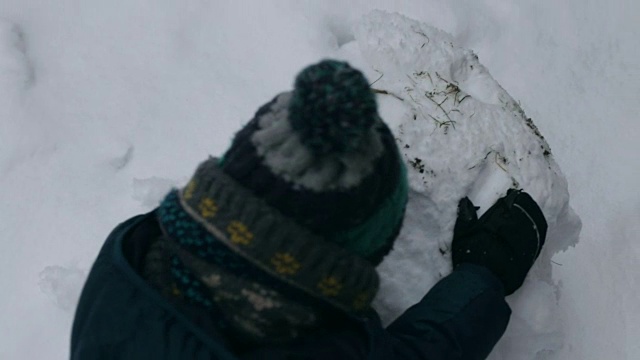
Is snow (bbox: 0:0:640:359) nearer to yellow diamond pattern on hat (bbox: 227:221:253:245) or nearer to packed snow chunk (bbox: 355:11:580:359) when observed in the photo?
packed snow chunk (bbox: 355:11:580:359)

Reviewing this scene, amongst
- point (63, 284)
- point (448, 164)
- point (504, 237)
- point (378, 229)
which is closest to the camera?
point (378, 229)

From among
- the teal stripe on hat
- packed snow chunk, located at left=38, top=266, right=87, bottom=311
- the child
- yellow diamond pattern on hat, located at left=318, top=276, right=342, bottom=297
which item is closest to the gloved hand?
the child

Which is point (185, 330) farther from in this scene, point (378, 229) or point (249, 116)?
point (249, 116)

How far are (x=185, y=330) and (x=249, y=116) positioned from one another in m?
1.21

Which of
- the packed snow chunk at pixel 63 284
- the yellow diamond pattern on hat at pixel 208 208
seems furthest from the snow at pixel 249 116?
the yellow diamond pattern on hat at pixel 208 208

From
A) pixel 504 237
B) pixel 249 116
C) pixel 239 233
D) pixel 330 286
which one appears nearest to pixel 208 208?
pixel 239 233

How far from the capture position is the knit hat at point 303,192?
0.99 m

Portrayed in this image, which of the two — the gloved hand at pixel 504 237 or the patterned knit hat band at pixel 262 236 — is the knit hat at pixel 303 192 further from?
the gloved hand at pixel 504 237

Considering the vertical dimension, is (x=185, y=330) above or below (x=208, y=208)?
below

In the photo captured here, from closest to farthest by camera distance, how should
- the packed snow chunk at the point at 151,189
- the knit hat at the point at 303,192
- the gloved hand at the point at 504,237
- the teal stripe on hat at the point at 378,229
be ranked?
1. the knit hat at the point at 303,192
2. the teal stripe on hat at the point at 378,229
3. the gloved hand at the point at 504,237
4. the packed snow chunk at the point at 151,189

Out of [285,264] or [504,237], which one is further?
[504,237]

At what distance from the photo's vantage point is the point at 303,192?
1011mm

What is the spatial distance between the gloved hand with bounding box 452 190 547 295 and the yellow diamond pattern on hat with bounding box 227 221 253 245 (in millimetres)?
746

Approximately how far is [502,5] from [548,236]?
4.29ft
